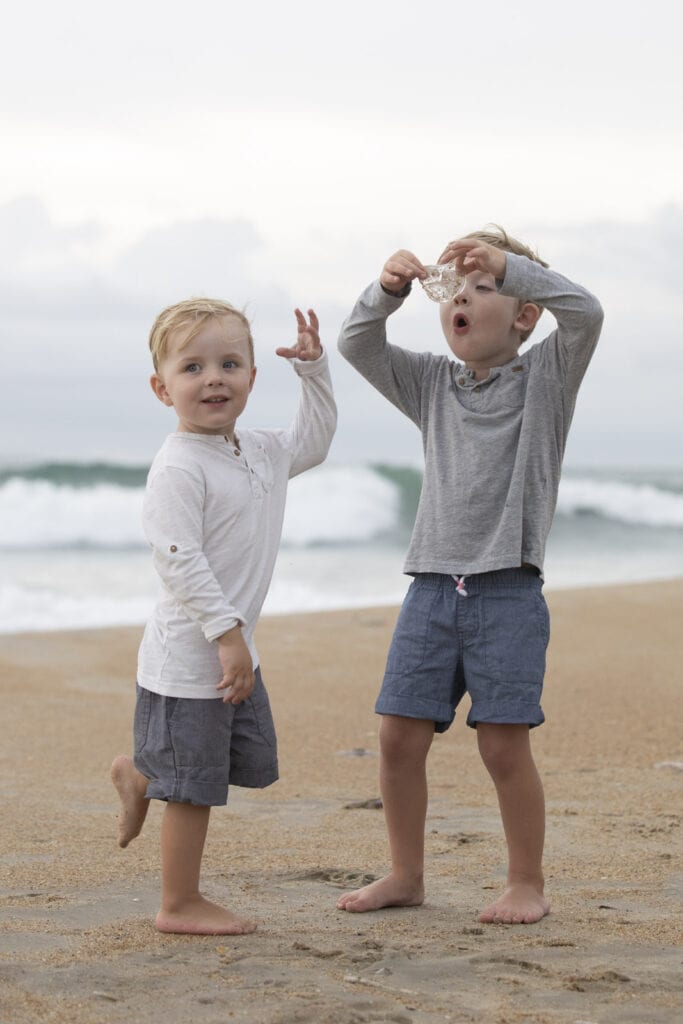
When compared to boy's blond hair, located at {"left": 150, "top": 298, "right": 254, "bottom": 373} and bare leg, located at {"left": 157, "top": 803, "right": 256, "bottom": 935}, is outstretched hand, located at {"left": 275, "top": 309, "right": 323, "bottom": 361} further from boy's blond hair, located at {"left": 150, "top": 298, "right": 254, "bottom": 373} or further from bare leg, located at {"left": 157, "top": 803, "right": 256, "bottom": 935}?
bare leg, located at {"left": 157, "top": 803, "right": 256, "bottom": 935}

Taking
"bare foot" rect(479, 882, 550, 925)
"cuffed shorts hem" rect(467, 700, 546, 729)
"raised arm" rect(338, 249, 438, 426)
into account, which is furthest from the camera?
"raised arm" rect(338, 249, 438, 426)

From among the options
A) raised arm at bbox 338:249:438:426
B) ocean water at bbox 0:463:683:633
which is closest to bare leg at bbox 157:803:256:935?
raised arm at bbox 338:249:438:426

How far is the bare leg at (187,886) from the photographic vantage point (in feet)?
10.5

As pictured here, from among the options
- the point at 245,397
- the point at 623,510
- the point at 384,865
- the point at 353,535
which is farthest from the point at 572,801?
the point at 623,510

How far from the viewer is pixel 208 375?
3.35 metres

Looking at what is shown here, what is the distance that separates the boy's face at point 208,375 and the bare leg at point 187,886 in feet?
3.25

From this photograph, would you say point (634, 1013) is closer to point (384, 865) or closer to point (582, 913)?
point (582, 913)

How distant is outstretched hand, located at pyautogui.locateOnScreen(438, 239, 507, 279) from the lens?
3443 millimetres

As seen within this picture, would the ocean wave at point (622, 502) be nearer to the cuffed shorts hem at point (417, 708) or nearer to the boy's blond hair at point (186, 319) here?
the cuffed shorts hem at point (417, 708)

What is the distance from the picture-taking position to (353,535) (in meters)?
21.4

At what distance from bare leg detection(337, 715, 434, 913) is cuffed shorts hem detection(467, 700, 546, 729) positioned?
18 centimetres

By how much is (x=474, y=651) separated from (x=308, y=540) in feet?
56.7

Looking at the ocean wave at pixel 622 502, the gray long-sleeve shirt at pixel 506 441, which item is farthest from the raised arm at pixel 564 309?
the ocean wave at pixel 622 502

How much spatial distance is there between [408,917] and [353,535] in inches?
708
